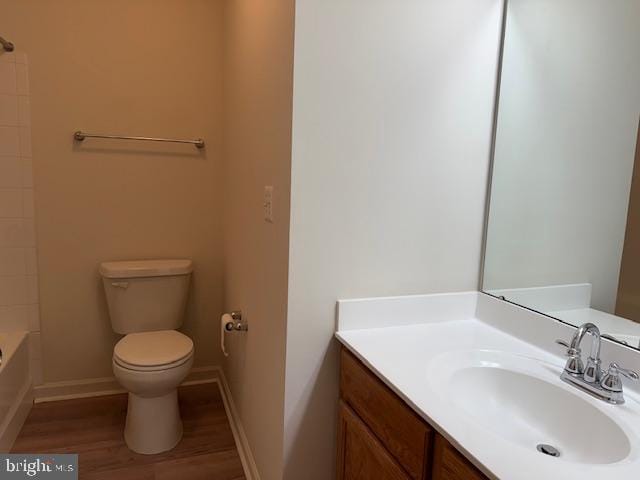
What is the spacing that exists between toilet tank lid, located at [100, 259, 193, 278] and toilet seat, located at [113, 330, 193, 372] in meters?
0.31

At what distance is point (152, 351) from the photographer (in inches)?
80.0

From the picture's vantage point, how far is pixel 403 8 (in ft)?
4.40

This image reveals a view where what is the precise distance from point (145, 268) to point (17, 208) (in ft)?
2.28

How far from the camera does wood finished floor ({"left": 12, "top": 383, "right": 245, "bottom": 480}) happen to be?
1908 mm

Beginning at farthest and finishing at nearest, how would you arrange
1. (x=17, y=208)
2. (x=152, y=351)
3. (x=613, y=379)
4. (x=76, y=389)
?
(x=76, y=389)
(x=17, y=208)
(x=152, y=351)
(x=613, y=379)

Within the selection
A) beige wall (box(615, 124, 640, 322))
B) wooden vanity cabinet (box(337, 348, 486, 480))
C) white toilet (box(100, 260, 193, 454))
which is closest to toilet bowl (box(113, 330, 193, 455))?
white toilet (box(100, 260, 193, 454))

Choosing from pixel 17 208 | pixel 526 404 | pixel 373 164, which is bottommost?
pixel 526 404

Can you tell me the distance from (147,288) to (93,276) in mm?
344

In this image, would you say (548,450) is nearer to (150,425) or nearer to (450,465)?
(450,465)

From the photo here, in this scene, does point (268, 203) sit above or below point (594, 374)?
above

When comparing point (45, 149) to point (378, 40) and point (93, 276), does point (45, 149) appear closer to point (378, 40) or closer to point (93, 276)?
point (93, 276)

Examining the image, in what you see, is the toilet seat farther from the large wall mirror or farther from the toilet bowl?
the large wall mirror

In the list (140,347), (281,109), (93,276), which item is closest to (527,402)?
(281,109)

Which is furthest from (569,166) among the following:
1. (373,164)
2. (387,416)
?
(387,416)
